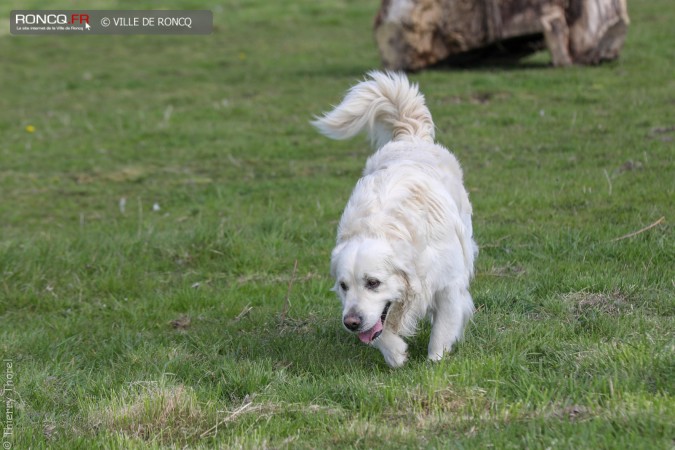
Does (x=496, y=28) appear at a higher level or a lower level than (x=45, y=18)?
lower

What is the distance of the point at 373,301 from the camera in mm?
5156

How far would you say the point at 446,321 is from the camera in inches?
214

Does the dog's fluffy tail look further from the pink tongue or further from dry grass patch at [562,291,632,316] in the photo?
the pink tongue

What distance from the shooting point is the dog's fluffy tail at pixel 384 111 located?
6.83 m

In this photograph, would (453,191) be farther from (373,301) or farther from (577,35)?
(577,35)

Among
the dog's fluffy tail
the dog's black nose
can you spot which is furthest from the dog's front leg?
the dog's fluffy tail

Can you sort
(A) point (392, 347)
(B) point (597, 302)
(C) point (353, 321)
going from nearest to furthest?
(C) point (353, 321)
(A) point (392, 347)
(B) point (597, 302)

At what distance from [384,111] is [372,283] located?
6.88ft

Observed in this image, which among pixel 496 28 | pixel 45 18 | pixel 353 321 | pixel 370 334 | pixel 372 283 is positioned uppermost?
pixel 45 18

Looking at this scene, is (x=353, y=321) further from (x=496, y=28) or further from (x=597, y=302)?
(x=496, y=28)

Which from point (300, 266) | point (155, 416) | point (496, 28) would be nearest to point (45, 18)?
point (496, 28)

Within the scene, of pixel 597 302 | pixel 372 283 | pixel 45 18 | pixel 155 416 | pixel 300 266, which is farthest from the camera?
pixel 45 18

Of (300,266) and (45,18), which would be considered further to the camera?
(45,18)

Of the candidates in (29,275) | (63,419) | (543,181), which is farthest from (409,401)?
(543,181)
